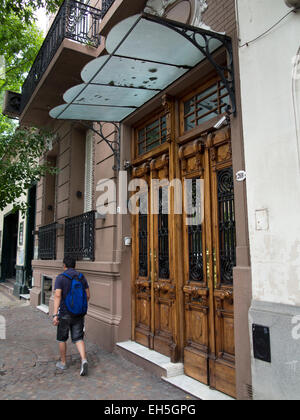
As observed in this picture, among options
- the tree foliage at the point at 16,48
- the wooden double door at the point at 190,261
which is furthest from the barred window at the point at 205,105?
the tree foliage at the point at 16,48

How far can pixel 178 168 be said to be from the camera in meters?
5.10

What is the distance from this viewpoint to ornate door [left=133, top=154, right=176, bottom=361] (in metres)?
5.07

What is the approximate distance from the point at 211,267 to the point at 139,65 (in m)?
2.85

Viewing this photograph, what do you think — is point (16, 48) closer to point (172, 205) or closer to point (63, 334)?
point (172, 205)

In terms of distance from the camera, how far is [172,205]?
16.6 feet

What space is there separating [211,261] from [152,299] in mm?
1571

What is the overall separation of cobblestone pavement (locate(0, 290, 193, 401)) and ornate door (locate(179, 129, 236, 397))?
0.52 metres

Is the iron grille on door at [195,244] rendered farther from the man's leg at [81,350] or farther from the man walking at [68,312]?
the man's leg at [81,350]

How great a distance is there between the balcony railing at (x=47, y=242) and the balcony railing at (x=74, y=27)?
394 cm

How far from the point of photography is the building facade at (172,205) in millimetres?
3904

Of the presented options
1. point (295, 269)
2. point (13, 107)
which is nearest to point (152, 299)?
point (295, 269)

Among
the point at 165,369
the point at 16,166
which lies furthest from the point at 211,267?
the point at 16,166

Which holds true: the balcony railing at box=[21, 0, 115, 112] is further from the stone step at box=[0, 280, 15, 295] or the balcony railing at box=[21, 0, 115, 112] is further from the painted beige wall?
the stone step at box=[0, 280, 15, 295]
